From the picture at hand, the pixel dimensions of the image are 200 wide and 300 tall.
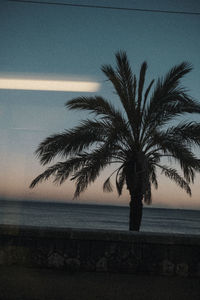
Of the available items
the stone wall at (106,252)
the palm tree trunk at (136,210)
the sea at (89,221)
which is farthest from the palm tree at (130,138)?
the sea at (89,221)

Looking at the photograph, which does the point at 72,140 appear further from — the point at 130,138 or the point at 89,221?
the point at 89,221

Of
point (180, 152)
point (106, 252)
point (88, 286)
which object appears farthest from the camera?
point (180, 152)

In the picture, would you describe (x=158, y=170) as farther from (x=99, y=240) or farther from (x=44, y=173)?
(x=99, y=240)

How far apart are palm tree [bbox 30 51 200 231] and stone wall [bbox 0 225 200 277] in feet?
10.2

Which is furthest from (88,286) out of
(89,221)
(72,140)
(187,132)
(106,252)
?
(89,221)

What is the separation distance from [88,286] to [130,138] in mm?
4827

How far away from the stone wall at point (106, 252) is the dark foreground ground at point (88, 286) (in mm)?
116

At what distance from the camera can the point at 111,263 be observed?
4969 mm

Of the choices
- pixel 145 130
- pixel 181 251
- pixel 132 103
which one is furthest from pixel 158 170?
pixel 181 251

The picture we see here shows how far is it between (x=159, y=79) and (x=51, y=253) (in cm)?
529

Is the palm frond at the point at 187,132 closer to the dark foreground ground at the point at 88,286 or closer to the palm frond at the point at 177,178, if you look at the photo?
the palm frond at the point at 177,178

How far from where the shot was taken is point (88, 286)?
172 inches

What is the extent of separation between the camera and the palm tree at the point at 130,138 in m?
8.26

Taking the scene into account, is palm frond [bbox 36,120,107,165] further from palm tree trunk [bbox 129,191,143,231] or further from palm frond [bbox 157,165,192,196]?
palm frond [bbox 157,165,192,196]
